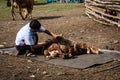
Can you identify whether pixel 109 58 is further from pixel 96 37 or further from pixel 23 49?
pixel 96 37

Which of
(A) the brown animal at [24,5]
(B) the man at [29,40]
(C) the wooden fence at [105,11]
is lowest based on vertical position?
(A) the brown animal at [24,5]

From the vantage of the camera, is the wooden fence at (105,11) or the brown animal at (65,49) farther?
the wooden fence at (105,11)

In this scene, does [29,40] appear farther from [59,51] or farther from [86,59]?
[86,59]

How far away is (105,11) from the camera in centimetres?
1493

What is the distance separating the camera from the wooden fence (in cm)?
1394

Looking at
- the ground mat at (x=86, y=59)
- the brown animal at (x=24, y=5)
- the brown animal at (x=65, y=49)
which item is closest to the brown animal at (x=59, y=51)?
the brown animal at (x=65, y=49)

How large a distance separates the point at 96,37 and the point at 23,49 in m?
3.34

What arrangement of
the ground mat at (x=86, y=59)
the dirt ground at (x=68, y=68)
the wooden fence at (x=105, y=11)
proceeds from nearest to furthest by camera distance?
the dirt ground at (x=68, y=68) < the ground mat at (x=86, y=59) < the wooden fence at (x=105, y=11)

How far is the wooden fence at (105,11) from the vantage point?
45.7 ft

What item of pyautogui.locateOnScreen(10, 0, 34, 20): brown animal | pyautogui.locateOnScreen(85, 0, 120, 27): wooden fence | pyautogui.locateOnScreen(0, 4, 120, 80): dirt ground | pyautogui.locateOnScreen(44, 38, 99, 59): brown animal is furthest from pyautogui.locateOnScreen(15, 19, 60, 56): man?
pyautogui.locateOnScreen(10, 0, 34, 20): brown animal

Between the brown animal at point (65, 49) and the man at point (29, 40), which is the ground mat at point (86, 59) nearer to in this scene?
the brown animal at point (65, 49)

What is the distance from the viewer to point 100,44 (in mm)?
11164

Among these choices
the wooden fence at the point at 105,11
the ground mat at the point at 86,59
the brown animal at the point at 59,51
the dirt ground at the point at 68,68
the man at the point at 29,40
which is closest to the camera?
the dirt ground at the point at 68,68

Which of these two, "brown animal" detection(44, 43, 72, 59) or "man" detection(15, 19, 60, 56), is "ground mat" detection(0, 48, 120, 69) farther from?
"man" detection(15, 19, 60, 56)
